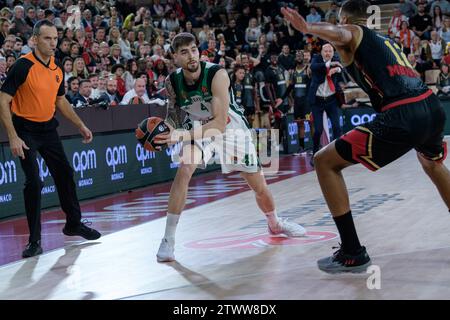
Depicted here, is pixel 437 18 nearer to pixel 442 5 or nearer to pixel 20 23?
pixel 442 5

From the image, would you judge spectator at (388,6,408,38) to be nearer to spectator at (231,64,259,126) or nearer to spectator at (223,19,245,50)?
spectator at (223,19,245,50)

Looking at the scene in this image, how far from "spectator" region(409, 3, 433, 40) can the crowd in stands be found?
0.09ft

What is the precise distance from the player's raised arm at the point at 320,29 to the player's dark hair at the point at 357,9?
0.87ft

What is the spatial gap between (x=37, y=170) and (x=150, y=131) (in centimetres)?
150

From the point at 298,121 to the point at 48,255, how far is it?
449 inches

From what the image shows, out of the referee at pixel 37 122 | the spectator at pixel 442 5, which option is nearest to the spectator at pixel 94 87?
the referee at pixel 37 122

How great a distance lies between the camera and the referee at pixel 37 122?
303 inches

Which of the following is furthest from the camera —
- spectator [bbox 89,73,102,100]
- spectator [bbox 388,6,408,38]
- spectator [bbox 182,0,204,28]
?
spectator [bbox 182,0,204,28]

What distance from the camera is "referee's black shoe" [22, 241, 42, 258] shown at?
7667 millimetres

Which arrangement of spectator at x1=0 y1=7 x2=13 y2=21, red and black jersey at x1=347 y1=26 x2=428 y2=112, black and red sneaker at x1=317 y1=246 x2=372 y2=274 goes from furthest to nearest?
1. spectator at x1=0 y1=7 x2=13 y2=21
2. black and red sneaker at x1=317 y1=246 x2=372 y2=274
3. red and black jersey at x1=347 y1=26 x2=428 y2=112

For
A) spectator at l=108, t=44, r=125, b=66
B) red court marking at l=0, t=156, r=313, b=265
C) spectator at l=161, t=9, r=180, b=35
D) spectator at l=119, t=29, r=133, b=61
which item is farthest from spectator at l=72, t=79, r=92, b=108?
spectator at l=161, t=9, r=180, b=35

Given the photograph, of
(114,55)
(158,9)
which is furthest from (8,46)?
(158,9)

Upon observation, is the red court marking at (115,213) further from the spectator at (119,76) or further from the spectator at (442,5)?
the spectator at (442,5)
